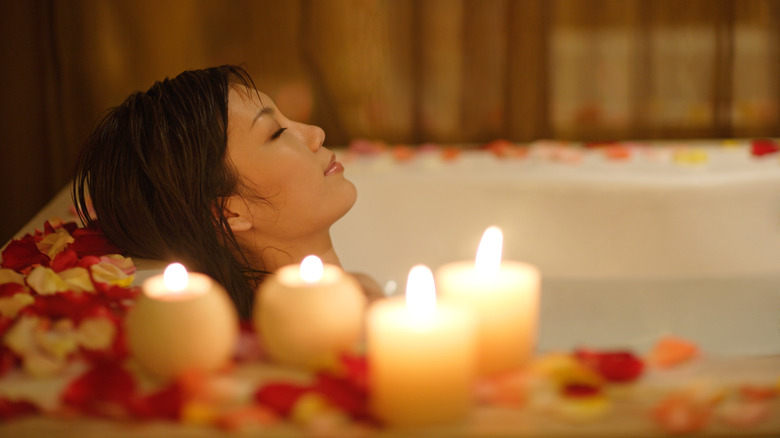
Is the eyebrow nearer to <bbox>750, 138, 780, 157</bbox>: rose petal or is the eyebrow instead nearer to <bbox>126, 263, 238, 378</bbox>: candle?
<bbox>126, 263, 238, 378</bbox>: candle

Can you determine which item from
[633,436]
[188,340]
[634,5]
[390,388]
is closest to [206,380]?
[188,340]

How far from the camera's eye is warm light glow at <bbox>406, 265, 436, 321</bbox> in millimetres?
543

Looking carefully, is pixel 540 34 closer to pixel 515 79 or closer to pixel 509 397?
pixel 515 79

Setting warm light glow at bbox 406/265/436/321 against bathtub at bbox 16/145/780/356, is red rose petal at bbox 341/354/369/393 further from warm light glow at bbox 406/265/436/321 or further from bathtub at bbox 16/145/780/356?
bathtub at bbox 16/145/780/356

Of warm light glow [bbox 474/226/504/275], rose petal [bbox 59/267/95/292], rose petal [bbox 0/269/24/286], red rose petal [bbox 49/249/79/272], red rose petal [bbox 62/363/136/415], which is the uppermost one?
red rose petal [bbox 49/249/79/272]

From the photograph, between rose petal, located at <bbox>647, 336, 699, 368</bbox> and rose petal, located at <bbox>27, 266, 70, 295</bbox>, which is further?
rose petal, located at <bbox>27, 266, 70, 295</bbox>

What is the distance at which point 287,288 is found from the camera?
621mm

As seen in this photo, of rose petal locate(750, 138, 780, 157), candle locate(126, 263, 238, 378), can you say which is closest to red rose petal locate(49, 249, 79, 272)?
candle locate(126, 263, 238, 378)

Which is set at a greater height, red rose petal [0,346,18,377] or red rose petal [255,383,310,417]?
red rose petal [0,346,18,377]

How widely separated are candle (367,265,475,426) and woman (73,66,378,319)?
59 cm

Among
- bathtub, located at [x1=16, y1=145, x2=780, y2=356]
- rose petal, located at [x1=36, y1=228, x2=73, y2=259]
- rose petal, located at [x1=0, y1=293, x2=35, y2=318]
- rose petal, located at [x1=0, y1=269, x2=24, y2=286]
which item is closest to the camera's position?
rose petal, located at [x1=0, y1=293, x2=35, y2=318]

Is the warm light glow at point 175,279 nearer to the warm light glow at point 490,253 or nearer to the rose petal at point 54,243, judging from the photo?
the warm light glow at point 490,253

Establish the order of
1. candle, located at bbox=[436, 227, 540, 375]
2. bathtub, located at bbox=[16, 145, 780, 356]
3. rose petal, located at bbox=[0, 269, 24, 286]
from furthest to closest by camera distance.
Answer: bathtub, located at bbox=[16, 145, 780, 356] → rose petal, located at bbox=[0, 269, 24, 286] → candle, located at bbox=[436, 227, 540, 375]

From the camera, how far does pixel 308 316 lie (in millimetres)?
616
